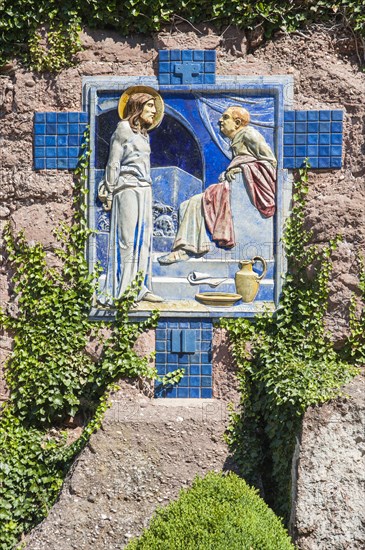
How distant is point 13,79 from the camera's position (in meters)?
9.54

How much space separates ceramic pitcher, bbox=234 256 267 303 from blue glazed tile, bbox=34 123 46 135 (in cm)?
216

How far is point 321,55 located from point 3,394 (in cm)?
420

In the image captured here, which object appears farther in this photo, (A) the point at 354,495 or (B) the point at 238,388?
(B) the point at 238,388

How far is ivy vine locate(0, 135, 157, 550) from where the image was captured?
9.16 metres

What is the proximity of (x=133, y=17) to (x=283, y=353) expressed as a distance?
3.31m

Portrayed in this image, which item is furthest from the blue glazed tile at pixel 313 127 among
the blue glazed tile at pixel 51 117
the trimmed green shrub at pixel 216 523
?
the trimmed green shrub at pixel 216 523

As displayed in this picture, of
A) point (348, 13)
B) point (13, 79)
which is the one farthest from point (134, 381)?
point (348, 13)

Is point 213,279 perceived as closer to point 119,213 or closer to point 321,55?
point 119,213

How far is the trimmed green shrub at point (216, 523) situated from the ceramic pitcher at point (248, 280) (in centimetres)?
182

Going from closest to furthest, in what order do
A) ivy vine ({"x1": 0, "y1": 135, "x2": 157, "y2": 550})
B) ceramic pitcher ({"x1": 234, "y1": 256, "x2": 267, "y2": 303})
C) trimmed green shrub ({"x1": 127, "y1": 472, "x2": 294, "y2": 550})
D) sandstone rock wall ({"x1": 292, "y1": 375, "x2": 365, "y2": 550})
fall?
trimmed green shrub ({"x1": 127, "y1": 472, "x2": 294, "y2": 550}) < sandstone rock wall ({"x1": 292, "y1": 375, "x2": 365, "y2": 550}) < ivy vine ({"x1": 0, "y1": 135, "x2": 157, "y2": 550}) < ceramic pitcher ({"x1": 234, "y1": 256, "x2": 267, "y2": 303})

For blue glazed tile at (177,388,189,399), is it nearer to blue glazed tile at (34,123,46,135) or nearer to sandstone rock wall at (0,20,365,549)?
sandstone rock wall at (0,20,365,549)

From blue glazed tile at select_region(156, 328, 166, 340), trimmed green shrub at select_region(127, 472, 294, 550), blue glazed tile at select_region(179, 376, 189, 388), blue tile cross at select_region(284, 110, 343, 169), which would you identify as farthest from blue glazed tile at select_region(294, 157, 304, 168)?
trimmed green shrub at select_region(127, 472, 294, 550)

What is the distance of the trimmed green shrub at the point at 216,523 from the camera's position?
7.41 metres

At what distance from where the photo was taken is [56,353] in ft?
30.3
